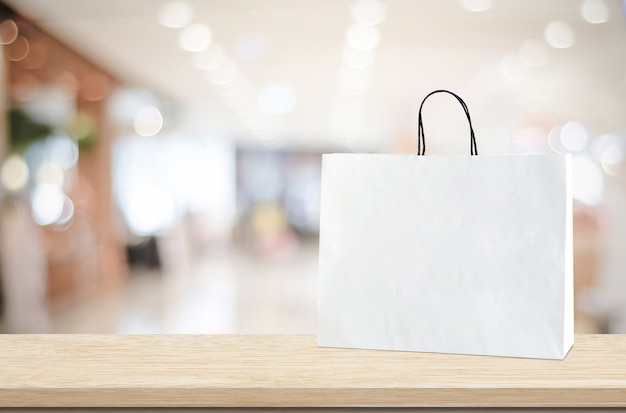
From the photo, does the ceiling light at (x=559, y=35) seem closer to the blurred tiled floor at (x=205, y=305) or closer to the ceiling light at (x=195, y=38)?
the blurred tiled floor at (x=205, y=305)

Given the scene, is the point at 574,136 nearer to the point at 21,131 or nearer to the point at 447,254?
the point at 21,131

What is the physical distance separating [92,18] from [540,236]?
21.8 feet

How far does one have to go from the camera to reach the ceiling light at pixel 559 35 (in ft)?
22.0

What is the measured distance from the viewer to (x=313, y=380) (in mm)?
658

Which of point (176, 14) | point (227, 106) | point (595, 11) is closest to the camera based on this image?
point (595, 11)

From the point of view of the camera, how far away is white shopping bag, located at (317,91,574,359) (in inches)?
26.9

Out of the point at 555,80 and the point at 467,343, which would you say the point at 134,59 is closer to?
the point at 555,80

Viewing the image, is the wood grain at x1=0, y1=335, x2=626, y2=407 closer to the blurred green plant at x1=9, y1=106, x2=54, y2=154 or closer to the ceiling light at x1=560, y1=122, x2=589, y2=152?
the blurred green plant at x1=9, y1=106, x2=54, y2=154

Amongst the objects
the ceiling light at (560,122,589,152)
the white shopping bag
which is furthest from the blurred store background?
the white shopping bag

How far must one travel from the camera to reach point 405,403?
65cm

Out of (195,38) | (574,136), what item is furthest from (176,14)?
(574,136)

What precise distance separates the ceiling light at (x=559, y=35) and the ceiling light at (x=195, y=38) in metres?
3.30

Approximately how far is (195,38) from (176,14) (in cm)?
93

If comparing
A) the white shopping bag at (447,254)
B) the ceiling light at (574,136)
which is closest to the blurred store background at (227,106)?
the ceiling light at (574,136)
